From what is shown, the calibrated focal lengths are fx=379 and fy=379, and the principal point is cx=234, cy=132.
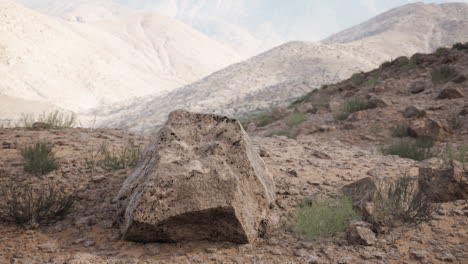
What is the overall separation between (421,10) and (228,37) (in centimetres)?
11324

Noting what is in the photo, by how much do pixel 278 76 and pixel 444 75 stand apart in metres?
20.3

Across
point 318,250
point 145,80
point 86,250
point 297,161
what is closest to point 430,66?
point 297,161

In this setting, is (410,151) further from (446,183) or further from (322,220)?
(322,220)

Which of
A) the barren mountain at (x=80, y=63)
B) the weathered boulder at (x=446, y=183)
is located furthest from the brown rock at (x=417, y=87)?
the barren mountain at (x=80, y=63)

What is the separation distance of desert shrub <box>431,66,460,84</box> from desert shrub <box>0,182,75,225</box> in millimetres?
9615

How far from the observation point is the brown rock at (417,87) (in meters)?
9.89

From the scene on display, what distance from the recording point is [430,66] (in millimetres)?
11695

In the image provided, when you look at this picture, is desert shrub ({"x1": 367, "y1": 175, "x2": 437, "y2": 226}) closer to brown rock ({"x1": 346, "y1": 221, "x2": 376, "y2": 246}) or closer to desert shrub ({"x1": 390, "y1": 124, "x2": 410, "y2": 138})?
brown rock ({"x1": 346, "y1": 221, "x2": 376, "y2": 246})

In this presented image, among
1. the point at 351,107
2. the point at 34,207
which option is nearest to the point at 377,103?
the point at 351,107

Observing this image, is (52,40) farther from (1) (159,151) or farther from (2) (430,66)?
(1) (159,151)

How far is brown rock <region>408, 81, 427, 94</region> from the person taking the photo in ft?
32.4

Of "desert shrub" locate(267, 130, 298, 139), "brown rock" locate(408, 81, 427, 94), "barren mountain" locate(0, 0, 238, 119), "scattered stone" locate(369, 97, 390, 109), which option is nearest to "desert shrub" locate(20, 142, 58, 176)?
"desert shrub" locate(267, 130, 298, 139)

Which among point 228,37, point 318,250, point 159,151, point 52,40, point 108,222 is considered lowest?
point 318,250

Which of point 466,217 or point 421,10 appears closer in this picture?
point 466,217
